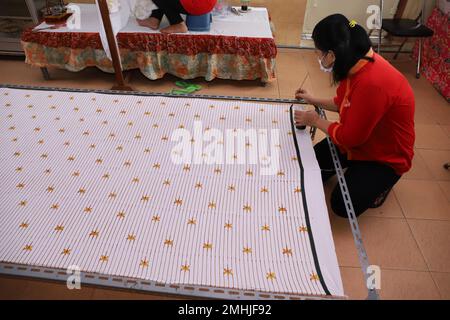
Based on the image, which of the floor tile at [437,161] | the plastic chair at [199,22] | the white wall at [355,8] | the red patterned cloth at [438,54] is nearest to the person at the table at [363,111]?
the floor tile at [437,161]

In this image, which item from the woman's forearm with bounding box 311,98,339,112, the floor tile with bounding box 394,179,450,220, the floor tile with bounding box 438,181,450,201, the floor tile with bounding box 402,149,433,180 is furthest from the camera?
the floor tile with bounding box 402,149,433,180

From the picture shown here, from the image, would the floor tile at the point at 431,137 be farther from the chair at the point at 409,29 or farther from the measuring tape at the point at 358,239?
the measuring tape at the point at 358,239

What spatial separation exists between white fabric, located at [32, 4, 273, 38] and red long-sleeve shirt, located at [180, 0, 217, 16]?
0.20 m

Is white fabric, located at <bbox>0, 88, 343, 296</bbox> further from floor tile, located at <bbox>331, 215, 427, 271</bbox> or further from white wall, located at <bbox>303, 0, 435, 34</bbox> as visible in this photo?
white wall, located at <bbox>303, 0, 435, 34</bbox>

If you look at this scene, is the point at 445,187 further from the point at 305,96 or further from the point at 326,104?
the point at 305,96

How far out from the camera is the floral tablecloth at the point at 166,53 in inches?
109

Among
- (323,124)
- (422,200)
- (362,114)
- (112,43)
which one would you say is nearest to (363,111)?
(362,114)

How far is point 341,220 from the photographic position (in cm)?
187

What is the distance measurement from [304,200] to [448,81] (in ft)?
9.36

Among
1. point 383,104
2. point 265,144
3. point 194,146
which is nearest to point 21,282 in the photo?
point 194,146

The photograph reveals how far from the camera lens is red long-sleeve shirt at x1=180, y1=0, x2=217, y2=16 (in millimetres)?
2568

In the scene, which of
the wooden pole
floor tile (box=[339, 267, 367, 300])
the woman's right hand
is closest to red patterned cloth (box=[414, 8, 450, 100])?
the woman's right hand

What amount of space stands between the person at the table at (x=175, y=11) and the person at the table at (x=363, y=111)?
4.71 ft

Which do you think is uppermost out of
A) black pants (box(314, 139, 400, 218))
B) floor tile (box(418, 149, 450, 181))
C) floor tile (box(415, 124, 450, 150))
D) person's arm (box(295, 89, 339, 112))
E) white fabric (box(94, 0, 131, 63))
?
white fabric (box(94, 0, 131, 63))
